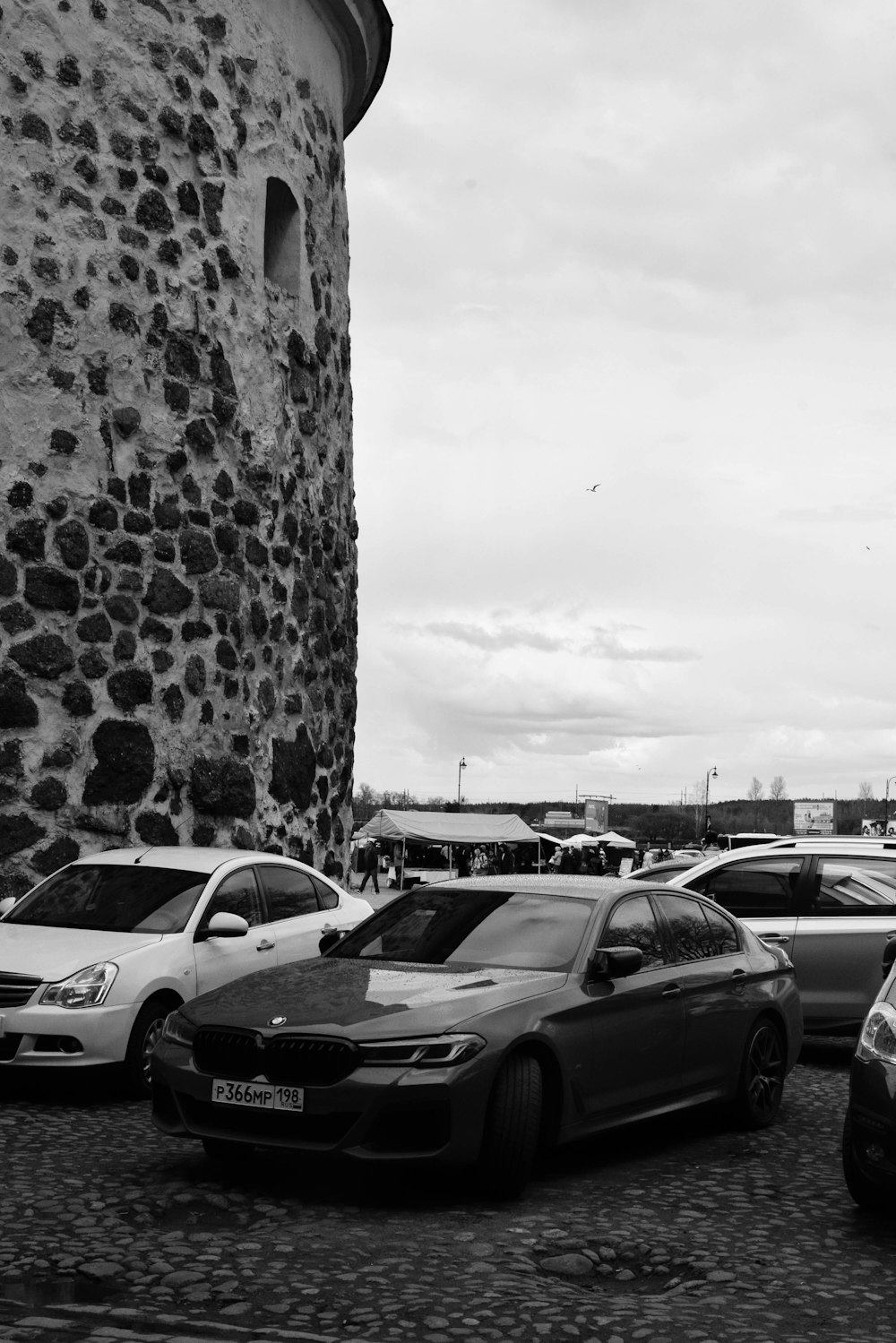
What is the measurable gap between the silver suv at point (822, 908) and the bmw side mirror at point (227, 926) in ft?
12.1

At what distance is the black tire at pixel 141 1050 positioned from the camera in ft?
29.5

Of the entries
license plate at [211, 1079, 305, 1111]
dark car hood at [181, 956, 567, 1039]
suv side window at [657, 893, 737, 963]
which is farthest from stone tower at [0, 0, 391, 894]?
license plate at [211, 1079, 305, 1111]

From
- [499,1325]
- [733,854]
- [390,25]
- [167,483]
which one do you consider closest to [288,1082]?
[499,1325]

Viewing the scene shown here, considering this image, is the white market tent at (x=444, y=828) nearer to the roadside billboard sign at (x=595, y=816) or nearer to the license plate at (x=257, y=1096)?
the roadside billboard sign at (x=595, y=816)

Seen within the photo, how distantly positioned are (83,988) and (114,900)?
1334 mm

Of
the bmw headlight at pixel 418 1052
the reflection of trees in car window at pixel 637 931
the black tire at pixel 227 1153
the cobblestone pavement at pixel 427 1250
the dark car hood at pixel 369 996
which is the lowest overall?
the cobblestone pavement at pixel 427 1250

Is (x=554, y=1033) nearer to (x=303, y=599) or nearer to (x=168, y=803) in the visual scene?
(x=168, y=803)

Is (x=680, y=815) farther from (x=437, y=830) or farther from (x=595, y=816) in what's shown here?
(x=437, y=830)

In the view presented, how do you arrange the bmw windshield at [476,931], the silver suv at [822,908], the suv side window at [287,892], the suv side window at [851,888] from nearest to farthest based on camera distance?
1. the bmw windshield at [476,931]
2. the suv side window at [287,892]
3. the silver suv at [822,908]
4. the suv side window at [851,888]

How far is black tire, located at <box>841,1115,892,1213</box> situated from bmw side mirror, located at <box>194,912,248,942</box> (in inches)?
169

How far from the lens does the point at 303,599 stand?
15.6m

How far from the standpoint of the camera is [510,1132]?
650 centimetres

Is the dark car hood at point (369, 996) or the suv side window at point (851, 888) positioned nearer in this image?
the dark car hood at point (369, 996)

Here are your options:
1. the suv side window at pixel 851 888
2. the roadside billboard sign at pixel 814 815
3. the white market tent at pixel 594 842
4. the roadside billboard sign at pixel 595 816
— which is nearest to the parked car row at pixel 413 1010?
the suv side window at pixel 851 888
